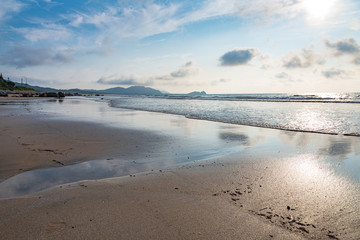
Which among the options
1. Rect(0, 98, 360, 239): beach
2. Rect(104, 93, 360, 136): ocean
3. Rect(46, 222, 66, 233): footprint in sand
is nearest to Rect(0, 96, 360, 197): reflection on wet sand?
Rect(0, 98, 360, 239): beach

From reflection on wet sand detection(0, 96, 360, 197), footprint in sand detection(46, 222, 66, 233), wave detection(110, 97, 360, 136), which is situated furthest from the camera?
A: wave detection(110, 97, 360, 136)

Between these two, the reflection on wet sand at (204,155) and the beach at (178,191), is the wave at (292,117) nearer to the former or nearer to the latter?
the reflection on wet sand at (204,155)

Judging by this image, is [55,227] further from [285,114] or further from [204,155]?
[285,114]

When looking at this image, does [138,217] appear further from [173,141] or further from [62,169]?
[173,141]

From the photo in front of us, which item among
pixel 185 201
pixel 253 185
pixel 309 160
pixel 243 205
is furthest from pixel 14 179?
pixel 309 160

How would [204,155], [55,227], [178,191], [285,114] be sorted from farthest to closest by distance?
[285,114]
[204,155]
[178,191]
[55,227]

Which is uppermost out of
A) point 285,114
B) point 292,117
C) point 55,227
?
point 285,114

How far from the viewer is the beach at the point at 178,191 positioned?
3.23 metres

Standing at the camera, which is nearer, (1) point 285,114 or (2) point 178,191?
(2) point 178,191

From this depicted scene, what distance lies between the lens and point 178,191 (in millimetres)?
4578

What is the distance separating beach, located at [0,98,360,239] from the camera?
3.23 m

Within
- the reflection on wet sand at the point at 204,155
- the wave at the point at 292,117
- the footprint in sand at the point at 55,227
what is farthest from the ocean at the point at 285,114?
the footprint in sand at the point at 55,227

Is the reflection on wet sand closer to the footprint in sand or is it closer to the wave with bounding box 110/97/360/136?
the footprint in sand

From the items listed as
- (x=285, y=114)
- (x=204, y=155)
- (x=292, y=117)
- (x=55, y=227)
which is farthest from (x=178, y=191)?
(x=285, y=114)
